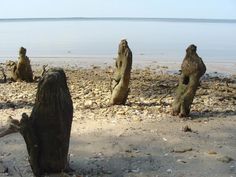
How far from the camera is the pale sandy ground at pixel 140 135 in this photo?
26.3 ft

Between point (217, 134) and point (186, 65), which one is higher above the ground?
point (186, 65)

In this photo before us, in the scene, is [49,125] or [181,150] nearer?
[49,125]

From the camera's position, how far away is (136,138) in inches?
381

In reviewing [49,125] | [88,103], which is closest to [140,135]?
[49,125]

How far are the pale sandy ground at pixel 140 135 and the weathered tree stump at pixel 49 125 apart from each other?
1.18 ft

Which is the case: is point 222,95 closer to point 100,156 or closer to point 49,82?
point 100,156

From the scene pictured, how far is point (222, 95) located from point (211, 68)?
30.1 ft

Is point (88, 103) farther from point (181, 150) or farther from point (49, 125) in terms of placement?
point (49, 125)

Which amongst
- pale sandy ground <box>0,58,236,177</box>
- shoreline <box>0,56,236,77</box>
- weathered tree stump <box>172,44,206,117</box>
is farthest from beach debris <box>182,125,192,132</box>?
shoreline <box>0,56,236,77</box>

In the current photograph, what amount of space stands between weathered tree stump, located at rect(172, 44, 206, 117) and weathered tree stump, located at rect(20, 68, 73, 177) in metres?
4.32

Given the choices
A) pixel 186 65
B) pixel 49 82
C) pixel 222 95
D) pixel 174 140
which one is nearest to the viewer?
pixel 49 82

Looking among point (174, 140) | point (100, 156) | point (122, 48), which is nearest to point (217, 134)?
point (174, 140)

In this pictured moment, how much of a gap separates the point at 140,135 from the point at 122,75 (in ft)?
9.05

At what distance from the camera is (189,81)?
11.5 metres
